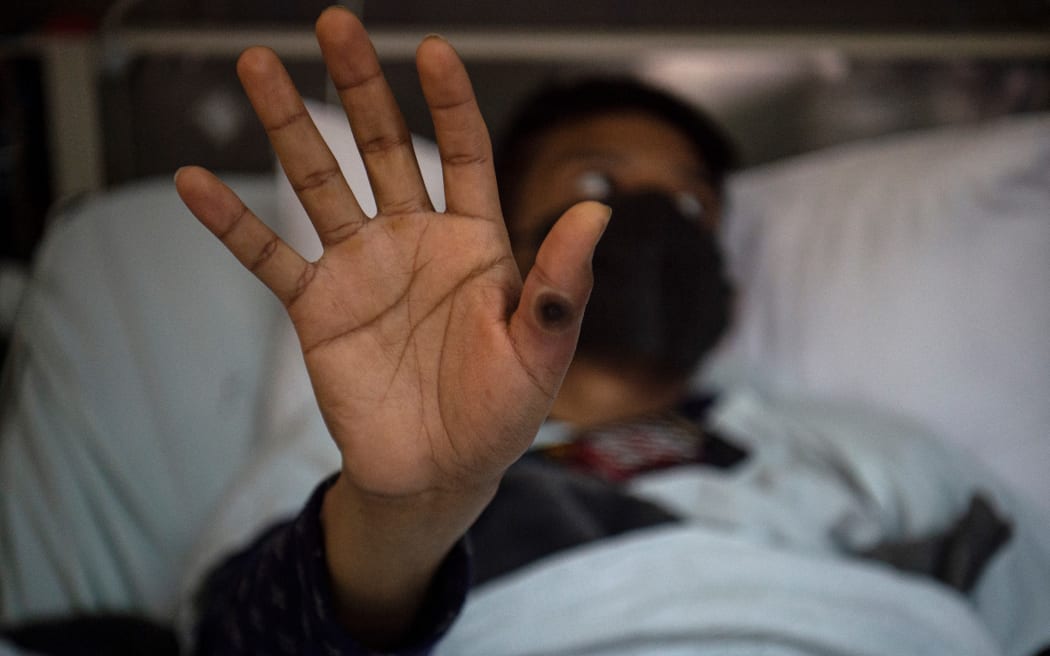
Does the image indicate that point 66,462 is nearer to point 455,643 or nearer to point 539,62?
point 455,643

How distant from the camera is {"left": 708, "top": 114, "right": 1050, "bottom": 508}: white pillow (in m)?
0.75

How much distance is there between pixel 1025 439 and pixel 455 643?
0.53 m

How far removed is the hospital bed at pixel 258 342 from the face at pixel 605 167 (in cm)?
15

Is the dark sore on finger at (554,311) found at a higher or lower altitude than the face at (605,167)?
higher

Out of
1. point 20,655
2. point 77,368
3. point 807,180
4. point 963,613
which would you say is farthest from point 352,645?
point 807,180

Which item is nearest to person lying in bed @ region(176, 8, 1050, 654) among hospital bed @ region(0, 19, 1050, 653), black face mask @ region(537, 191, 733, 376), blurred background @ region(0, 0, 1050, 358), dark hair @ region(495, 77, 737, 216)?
hospital bed @ region(0, 19, 1050, 653)

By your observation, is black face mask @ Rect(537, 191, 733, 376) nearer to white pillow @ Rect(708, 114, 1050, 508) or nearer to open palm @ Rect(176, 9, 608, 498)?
white pillow @ Rect(708, 114, 1050, 508)

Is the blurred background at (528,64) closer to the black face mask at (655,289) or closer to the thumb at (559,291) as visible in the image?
the black face mask at (655,289)

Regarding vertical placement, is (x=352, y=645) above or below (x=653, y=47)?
below

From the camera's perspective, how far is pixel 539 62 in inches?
48.4

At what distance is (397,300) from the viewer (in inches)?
17.4

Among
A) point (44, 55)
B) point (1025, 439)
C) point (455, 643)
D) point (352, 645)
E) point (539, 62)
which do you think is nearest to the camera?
point (352, 645)

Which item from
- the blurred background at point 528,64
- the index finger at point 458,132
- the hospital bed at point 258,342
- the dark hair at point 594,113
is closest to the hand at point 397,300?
the index finger at point 458,132

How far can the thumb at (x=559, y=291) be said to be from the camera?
1.13 ft
